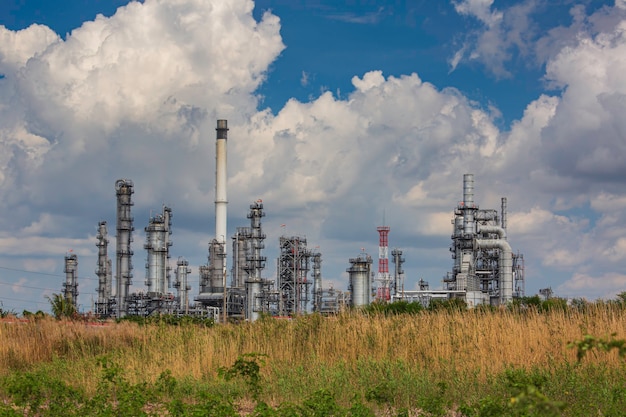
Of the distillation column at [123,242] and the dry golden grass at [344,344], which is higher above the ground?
the distillation column at [123,242]

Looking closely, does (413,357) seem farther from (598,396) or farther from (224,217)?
(224,217)

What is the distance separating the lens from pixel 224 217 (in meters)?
85.6

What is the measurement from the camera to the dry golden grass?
53.1 feet

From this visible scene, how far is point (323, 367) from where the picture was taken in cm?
1537

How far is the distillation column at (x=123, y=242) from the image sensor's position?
84125mm

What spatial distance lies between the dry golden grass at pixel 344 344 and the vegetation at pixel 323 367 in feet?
0.13

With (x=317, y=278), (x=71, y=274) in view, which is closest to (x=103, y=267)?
(x=71, y=274)

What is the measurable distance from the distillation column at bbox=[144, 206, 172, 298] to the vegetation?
6254cm

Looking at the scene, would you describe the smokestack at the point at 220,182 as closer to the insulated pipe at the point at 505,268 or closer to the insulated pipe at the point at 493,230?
the insulated pipe at the point at 493,230

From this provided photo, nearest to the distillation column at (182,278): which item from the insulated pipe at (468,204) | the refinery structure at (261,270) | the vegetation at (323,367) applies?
the refinery structure at (261,270)

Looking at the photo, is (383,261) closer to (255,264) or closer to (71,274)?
(255,264)

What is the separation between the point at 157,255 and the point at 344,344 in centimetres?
7140

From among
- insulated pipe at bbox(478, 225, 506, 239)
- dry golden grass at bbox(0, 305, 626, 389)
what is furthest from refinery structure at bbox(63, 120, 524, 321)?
dry golden grass at bbox(0, 305, 626, 389)

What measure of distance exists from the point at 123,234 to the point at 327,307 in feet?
79.0
